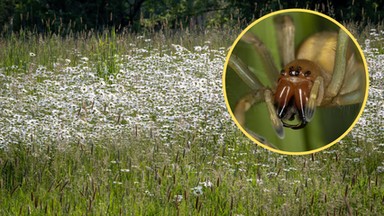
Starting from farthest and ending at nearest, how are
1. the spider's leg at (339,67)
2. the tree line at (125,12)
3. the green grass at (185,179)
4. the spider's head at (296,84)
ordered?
1. the tree line at (125,12)
2. the green grass at (185,179)
3. the spider's leg at (339,67)
4. the spider's head at (296,84)

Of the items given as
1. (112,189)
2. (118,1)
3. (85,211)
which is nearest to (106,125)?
(112,189)

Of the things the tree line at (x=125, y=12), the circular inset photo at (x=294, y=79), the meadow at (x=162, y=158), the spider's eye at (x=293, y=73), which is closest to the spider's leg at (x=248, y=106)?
the circular inset photo at (x=294, y=79)

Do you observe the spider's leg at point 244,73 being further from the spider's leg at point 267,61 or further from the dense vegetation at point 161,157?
the dense vegetation at point 161,157

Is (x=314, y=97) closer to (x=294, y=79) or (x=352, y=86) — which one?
(x=294, y=79)

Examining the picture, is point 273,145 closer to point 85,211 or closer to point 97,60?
point 85,211

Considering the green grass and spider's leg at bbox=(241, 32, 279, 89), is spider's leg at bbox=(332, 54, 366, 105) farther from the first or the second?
the green grass

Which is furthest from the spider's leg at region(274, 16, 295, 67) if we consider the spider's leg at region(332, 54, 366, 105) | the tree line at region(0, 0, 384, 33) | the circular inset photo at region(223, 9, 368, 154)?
the tree line at region(0, 0, 384, 33)
